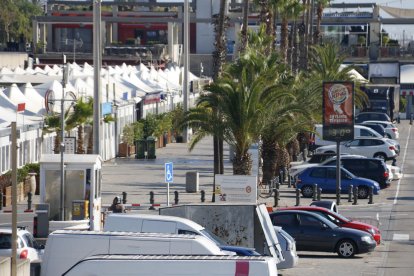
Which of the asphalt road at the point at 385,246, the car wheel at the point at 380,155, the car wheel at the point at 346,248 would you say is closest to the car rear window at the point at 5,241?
the asphalt road at the point at 385,246

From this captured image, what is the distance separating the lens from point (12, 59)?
4267 inches

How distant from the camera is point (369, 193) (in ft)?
157

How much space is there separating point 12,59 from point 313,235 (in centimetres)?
7913

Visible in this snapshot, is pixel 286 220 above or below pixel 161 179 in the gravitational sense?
below

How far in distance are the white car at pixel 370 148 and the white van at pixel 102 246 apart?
4060 centimetres

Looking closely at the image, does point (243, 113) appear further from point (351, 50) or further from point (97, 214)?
point (351, 50)

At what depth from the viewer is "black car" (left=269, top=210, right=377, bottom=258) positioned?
106ft

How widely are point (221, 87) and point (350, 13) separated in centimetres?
9079

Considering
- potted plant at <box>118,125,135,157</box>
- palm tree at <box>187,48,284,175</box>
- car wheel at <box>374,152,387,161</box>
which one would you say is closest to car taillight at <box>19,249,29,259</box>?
palm tree at <box>187,48,284,175</box>

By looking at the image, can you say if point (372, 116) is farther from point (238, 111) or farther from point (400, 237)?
point (400, 237)

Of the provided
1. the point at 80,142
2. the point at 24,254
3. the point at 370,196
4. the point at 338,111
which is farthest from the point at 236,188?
the point at 24,254

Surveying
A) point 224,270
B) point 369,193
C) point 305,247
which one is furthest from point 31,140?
point 224,270

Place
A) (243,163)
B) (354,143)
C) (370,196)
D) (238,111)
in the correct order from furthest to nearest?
1. (354,143)
2. (370,196)
3. (243,163)
4. (238,111)

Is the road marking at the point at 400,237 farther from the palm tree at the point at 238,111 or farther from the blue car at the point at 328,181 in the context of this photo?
the blue car at the point at 328,181
